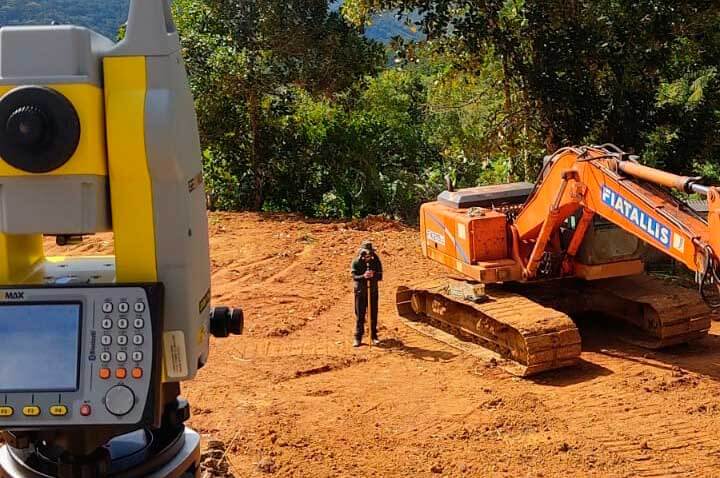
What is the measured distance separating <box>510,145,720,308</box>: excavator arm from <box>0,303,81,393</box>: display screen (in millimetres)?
5264

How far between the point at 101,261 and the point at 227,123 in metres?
16.0

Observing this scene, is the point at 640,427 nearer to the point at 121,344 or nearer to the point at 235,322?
the point at 235,322

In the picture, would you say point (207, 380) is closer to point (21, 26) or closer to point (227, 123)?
point (21, 26)

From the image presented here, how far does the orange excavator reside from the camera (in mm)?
7898

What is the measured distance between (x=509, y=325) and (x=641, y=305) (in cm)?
188

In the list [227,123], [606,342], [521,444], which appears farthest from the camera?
[227,123]

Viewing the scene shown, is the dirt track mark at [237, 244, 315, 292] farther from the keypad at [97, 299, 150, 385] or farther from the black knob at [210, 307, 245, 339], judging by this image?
the keypad at [97, 299, 150, 385]

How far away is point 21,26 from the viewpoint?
6.64 feet

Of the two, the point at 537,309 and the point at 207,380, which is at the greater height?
the point at 537,309

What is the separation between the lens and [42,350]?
1.93 meters

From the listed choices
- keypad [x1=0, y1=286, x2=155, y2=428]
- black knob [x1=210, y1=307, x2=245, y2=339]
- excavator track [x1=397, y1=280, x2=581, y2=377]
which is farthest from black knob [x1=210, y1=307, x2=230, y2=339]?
excavator track [x1=397, y1=280, x2=581, y2=377]

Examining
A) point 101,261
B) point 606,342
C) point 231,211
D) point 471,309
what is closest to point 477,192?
point 471,309

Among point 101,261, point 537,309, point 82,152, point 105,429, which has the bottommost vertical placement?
point 537,309

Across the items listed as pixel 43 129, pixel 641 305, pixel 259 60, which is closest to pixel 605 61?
pixel 641 305
